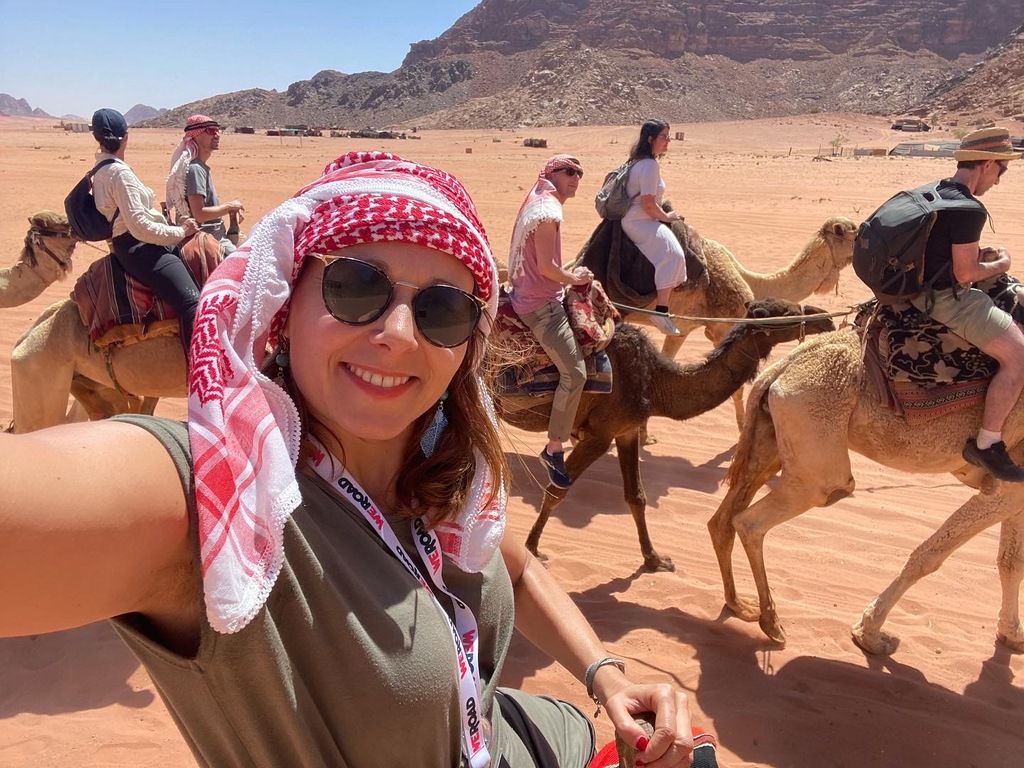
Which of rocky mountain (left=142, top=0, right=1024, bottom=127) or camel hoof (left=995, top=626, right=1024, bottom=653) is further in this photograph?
rocky mountain (left=142, top=0, right=1024, bottom=127)

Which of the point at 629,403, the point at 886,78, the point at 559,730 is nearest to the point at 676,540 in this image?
the point at 629,403

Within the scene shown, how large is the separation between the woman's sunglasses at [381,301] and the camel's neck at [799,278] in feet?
25.2

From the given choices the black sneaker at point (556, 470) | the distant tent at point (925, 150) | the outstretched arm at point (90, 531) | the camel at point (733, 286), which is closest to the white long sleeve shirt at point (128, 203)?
the black sneaker at point (556, 470)

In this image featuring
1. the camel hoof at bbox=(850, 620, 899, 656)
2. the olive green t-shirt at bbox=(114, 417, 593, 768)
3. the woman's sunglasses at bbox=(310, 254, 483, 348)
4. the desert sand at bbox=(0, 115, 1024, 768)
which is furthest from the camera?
the camel hoof at bbox=(850, 620, 899, 656)

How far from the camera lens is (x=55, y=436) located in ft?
3.98

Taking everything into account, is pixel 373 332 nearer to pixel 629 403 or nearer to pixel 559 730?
pixel 559 730

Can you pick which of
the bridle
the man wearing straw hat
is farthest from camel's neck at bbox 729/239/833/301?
the bridle

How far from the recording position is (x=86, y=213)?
5.31 metres

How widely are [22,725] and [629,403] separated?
4.04 m

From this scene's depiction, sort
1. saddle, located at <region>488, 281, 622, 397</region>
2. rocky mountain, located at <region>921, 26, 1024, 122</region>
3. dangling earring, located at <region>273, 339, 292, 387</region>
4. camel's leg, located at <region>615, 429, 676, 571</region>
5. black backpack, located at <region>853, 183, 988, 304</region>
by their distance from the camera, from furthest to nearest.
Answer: rocky mountain, located at <region>921, 26, 1024, 122</region>, camel's leg, located at <region>615, 429, 676, 571</region>, saddle, located at <region>488, 281, 622, 397</region>, black backpack, located at <region>853, 183, 988, 304</region>, dangling earring, located at <region>273, 339, 292, 387</region>

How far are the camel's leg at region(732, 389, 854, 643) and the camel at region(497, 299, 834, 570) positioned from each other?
817mm

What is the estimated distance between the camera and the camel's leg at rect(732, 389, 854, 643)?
14.7 ft

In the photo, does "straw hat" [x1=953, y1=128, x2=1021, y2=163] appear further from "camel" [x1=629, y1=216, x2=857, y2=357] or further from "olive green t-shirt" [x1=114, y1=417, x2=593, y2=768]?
"camel" [x1=629, y1=216, x2=857, y2=357]

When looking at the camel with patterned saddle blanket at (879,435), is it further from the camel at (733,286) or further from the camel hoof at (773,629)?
the camel at (733,286)
